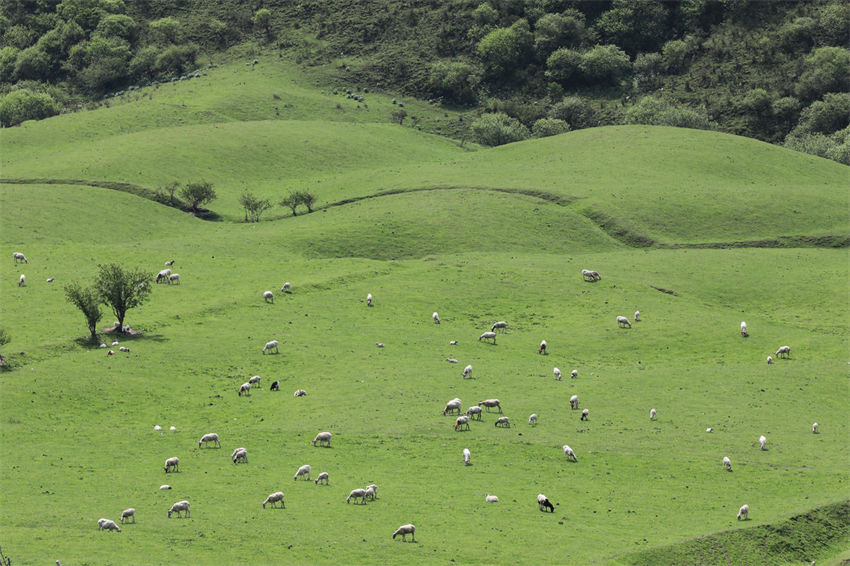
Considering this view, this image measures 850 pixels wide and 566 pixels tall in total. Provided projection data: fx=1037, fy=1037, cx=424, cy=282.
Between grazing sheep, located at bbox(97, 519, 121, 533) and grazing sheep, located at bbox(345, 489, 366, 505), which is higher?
grazing sheep, located at bbox(97, 519, 121, 533)

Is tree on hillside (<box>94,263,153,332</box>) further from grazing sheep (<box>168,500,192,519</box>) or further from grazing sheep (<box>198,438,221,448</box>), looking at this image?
grazing sheep (<box>168,500,192,519</box>)

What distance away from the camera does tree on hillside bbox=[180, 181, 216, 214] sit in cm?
10419

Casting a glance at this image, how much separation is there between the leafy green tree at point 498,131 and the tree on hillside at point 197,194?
4943 centimetres

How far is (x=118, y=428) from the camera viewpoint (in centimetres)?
5306

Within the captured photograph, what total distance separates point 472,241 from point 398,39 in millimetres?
92921

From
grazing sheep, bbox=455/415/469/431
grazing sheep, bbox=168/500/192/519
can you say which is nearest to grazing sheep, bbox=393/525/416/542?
grazing sheep, bbox=168/500/192/519

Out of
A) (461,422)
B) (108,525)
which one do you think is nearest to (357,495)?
(108,525)

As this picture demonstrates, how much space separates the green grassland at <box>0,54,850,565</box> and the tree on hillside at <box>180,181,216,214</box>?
Answer: 293 cm

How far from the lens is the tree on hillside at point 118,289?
64.9m

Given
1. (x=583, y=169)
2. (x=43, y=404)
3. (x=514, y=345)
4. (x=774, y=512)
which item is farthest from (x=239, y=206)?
(x=774, y=512)

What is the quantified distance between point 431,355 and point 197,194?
155 ft

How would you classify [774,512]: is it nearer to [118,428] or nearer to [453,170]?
[118,428]

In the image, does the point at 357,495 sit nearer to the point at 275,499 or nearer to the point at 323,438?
the point at 275,499

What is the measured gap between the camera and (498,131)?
142875 mm
